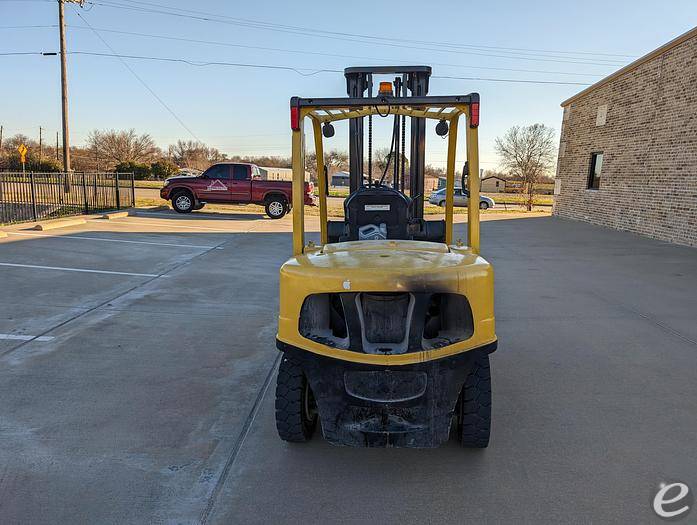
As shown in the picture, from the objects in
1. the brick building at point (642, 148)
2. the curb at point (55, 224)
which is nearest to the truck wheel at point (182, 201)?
the curb at point (55, 224)

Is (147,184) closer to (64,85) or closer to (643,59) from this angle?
(64,85)

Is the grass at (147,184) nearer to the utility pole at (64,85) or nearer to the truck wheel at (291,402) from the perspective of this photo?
the utility pole at (64,85)

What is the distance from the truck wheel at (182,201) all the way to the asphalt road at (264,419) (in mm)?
12806

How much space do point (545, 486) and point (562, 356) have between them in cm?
245

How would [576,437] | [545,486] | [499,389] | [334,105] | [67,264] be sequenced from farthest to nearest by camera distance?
[67,264] → [499,389] → [334,105] → [576,437] → [545,486]

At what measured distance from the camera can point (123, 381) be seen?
4.45m

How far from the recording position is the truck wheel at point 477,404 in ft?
10.7

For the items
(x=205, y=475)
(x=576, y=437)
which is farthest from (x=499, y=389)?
(x=205, y=475)

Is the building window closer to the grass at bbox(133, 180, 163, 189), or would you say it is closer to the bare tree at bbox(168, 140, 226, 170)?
the grass at bbox(133, 180, 163, 189)

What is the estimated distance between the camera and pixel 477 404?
327 centimetres

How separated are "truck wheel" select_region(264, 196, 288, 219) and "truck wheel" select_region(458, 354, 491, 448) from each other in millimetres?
17801

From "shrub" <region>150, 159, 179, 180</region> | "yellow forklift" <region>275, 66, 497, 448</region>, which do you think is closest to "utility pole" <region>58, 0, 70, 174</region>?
"yellow forklift" <region>275, 66, 497, 448</region>

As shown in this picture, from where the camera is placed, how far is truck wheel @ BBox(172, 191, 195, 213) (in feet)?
67.7

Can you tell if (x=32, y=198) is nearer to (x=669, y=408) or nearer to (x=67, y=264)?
(x=67, y=264)
